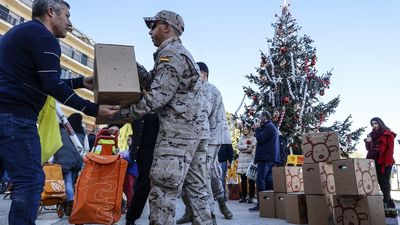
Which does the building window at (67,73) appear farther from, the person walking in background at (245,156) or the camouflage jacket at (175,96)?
the camouflage jacket at (175,96)

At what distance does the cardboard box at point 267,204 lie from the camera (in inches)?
237

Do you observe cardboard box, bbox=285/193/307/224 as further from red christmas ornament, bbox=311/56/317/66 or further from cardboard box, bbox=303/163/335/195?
red christmas ornament, bbox=311/56/317/66

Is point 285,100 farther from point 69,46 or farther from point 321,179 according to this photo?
point 69,46

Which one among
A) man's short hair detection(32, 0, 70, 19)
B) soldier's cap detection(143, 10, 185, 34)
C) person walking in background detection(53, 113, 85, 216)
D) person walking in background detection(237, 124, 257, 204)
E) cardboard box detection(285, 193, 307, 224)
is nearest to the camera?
man's short hair detection(32, 0, 70, 19)

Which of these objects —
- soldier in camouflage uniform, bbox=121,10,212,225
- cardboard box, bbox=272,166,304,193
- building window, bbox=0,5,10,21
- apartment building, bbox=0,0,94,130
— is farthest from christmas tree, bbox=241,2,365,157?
building window, bbox=0,5,10,21

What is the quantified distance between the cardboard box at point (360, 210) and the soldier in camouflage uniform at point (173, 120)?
93.8 inches

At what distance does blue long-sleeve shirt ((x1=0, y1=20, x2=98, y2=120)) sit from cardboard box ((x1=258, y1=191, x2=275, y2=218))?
4.25m

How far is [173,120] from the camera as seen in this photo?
2629 millimetres

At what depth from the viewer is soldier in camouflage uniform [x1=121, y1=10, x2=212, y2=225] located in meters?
2.52

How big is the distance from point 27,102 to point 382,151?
7.11 m

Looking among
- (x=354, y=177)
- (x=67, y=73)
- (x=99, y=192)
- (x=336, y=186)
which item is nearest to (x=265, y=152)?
(x=336, y=186)

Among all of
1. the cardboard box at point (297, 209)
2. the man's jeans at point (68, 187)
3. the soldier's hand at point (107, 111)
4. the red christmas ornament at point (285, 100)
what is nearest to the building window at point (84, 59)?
the red christmas ornament at point (285, 100)

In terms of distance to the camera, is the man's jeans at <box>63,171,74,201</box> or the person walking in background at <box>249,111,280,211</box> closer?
the man's jeans at <box>63,171,74,201</box>

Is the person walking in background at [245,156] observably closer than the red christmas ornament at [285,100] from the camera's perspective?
Yes
